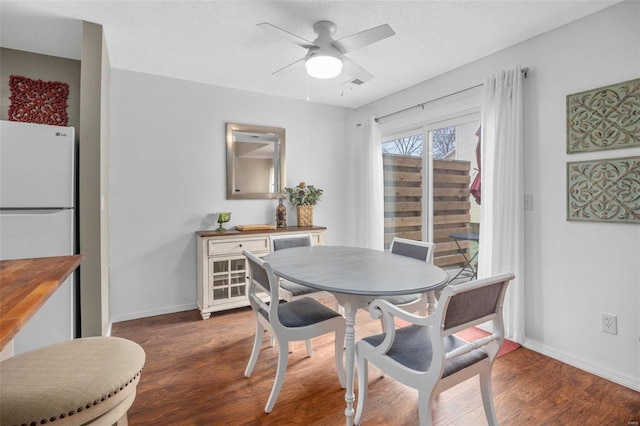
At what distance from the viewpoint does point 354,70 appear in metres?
2.45

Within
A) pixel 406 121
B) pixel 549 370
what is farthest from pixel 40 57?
pixel 549 370

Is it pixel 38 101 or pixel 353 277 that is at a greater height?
pixel 38 101

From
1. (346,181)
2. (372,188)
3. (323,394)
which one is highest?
(346,181)

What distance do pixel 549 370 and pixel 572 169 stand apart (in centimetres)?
141

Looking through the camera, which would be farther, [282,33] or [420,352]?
[282,33]

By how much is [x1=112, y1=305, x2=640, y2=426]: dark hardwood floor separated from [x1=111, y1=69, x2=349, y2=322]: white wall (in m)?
0.87

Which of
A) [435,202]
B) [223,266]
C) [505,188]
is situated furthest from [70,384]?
[435,202]

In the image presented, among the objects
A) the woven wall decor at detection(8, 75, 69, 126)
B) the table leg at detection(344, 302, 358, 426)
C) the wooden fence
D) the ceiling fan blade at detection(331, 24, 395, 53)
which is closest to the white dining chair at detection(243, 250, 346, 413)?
the table leg at detection(344, 302, 358, 426)

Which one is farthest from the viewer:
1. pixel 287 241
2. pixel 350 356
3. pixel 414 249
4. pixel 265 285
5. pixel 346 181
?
pixel 346 181

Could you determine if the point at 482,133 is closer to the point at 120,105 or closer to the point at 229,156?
the point at 229,156

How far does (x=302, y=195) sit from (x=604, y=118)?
2801mm

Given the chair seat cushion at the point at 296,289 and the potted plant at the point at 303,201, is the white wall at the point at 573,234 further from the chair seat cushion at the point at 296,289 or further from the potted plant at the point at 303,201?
the potted plant at the point at 303,201

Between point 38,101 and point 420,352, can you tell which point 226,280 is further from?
point 420,352

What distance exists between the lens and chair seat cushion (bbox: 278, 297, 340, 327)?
1.85 metres
